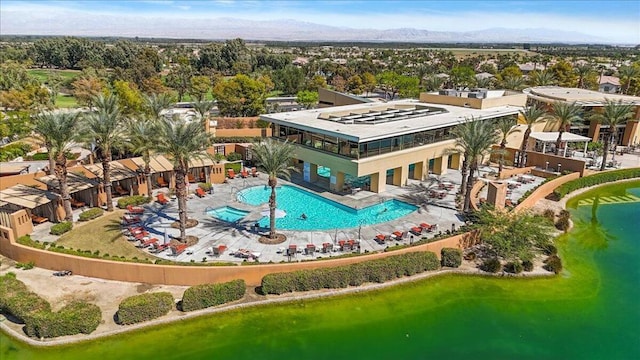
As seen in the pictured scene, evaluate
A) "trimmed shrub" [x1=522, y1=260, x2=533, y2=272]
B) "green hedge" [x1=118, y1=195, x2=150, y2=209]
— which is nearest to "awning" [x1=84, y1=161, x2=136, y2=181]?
"green hedge" [x1=118, y1=195, x2=150, y2=209]

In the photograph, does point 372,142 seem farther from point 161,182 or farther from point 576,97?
point 576,97

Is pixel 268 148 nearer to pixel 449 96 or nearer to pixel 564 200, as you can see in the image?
pixel 564 200

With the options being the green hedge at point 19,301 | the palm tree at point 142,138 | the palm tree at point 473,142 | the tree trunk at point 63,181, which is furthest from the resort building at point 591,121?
Answer: the green hedge at point 19,301

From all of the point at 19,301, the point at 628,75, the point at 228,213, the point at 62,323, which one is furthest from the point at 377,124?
the point at 628,75

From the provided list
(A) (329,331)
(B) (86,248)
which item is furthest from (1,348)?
(A) (329,331)

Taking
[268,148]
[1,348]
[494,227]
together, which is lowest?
[1,348]

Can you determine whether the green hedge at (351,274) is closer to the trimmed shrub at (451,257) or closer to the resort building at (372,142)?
the trimmed shrub at (451,257)
